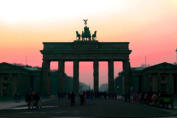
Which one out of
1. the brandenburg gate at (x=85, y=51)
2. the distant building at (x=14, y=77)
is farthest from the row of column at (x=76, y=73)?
the distant building at (x=14, y=77)

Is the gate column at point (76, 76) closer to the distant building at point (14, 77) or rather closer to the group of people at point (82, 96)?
the group of people at point (82, 96)

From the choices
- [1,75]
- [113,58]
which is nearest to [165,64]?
[113,58]

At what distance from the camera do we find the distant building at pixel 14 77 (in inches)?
5271

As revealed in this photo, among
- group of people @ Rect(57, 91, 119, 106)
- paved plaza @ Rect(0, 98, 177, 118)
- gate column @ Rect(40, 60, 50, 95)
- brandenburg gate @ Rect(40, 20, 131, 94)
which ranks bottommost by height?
paved plaza @ Rect(0, 98, 177, 118)

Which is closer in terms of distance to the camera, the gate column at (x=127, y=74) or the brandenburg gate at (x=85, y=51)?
the brandenburg gate at (x=85, y=51)

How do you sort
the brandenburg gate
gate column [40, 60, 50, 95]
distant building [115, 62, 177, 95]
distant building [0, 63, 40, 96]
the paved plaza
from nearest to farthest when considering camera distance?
the paved plaza
the brandenburg gate
gate column [40, 60, 50, 95]
distant building [115, 62, 177, 95]
distant building [0, 63, 40, 96]

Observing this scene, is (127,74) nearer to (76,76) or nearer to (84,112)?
(76,76)

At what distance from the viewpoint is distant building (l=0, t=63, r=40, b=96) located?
13388 centimetres

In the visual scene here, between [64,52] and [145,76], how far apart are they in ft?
91.6

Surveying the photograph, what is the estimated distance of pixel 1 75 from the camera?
456 ft

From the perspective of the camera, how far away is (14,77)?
13838 centimetres

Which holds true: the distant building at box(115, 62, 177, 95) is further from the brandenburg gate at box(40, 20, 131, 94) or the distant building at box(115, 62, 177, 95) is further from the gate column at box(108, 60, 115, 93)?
the brandenburg gate at box(40, 20, 131, 94)

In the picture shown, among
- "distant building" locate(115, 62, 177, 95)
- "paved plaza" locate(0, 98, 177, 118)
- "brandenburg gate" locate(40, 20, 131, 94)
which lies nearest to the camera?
"paved plaza" locate(0, 98, 177, 118)

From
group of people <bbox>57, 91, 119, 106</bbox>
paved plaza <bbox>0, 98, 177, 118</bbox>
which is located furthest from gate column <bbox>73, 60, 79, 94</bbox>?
paved plaza <bbox>0, 98, 177, 118</bbox>
